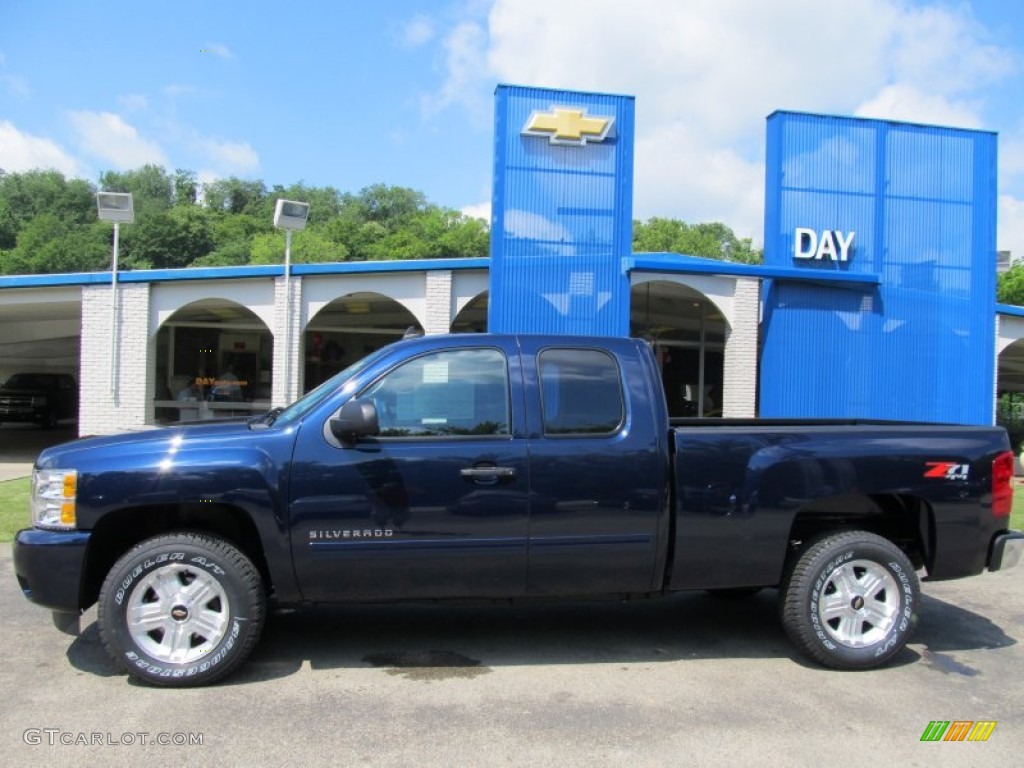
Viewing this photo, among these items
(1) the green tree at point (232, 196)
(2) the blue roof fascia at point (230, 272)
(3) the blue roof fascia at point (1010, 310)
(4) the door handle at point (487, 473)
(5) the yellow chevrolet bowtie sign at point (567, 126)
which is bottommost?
(4) the door handle at point (487, 473)

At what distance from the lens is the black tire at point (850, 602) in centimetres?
464

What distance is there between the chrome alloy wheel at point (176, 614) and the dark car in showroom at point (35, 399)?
2407cm

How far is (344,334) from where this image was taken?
1836 cm

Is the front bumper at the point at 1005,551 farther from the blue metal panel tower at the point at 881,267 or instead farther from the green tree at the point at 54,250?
the green tree at the point at 54,250

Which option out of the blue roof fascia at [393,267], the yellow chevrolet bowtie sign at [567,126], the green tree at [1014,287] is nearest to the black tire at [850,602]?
the yellow chevrolet bowtie sign at [567,126]

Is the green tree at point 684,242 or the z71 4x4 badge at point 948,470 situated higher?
the green tree at point 684,242

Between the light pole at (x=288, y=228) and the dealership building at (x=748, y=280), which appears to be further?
the light pole at (x=288, y=228)

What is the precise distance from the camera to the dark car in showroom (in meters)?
24.5

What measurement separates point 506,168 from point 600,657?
9.03 metres

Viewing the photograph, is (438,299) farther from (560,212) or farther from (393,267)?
(560,212)

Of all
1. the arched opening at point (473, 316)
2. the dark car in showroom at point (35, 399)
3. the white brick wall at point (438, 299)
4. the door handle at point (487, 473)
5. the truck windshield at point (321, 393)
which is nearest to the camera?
the door handle at point (487, 473)

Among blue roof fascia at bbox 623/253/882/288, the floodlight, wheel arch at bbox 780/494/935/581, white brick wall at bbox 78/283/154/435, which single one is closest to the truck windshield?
wheel arch at bbox 780/494/935/581

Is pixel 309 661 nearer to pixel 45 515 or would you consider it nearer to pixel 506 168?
pixel 45 515

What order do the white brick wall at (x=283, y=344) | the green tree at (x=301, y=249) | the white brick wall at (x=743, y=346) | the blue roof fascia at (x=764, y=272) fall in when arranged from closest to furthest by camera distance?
1. the blue roof fascia at (x=764, y=272)
2. the white brick wall at (x=743, y=346)
3. the white brick wall at (x=283, y=344)
4. the green tree at (x=301, y=249)
